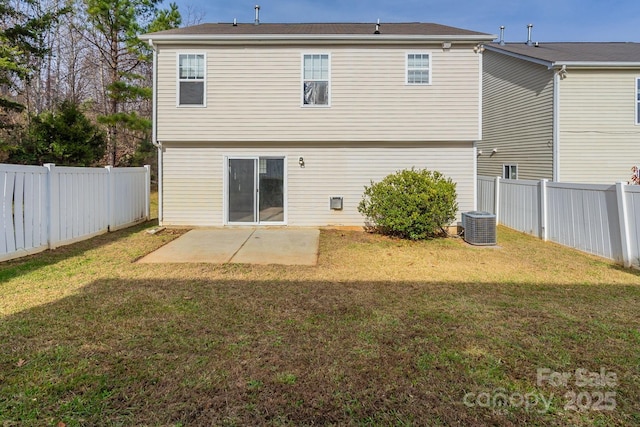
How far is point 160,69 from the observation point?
10.1 metres

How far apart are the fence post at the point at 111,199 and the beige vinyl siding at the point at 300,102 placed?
1.65 m

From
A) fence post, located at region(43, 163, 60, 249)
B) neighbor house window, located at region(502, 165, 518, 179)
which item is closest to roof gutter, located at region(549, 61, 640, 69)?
neighbor house window, located at region(502, 165, 518, 179)

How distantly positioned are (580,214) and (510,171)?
691cm

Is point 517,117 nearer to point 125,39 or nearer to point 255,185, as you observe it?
point 255,185

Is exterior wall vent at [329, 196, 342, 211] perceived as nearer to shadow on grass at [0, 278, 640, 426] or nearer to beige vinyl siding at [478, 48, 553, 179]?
shadow on grass at [0, 278, 640, 426]

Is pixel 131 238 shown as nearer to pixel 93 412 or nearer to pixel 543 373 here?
pixel 93 412

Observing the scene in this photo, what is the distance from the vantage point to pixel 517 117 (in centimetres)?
1352

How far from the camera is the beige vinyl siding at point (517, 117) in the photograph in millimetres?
12188

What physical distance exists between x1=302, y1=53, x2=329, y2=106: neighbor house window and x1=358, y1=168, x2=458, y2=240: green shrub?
3.10 meters

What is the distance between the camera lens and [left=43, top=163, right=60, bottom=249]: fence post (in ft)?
22.9

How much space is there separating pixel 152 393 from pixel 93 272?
393 centimetres

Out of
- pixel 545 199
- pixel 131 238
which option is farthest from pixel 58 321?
pixel 545 199

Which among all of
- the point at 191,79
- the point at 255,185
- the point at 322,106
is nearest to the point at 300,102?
the point at 322,106

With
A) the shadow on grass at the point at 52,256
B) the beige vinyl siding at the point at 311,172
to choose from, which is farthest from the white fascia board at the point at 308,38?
the shadow on grass at the point at 52,256
